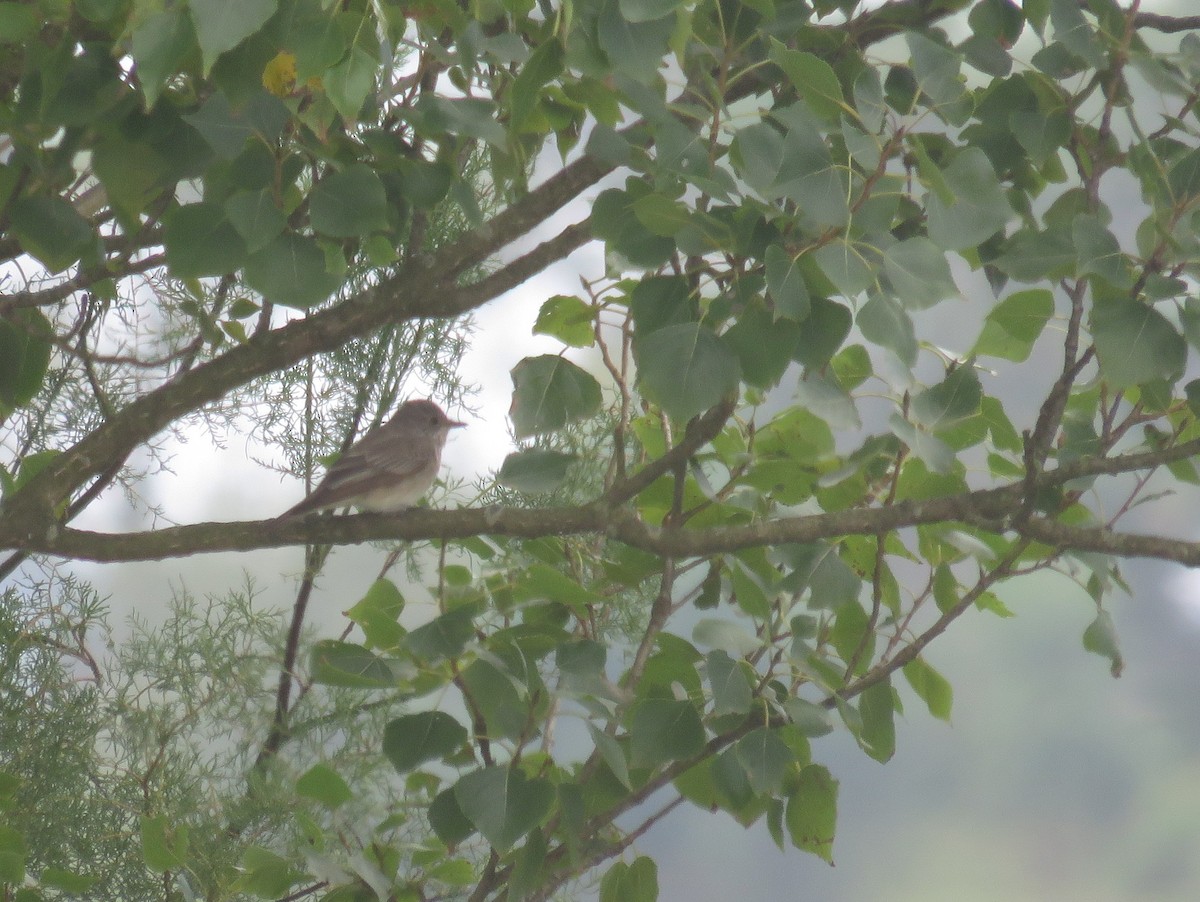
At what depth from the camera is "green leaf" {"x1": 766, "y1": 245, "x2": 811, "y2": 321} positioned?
1.14 m

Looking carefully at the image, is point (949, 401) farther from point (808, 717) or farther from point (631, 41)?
point (631, 41)

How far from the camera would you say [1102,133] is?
1472 mm

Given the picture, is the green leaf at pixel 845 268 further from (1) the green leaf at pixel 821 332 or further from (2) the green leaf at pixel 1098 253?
(2) the green leaf at pixel 1098 253

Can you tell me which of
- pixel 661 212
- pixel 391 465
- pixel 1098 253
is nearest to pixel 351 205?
pixel 661 212

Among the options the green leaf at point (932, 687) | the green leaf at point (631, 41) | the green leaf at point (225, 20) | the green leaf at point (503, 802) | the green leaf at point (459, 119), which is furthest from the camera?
the green leaf at point (932, 687)

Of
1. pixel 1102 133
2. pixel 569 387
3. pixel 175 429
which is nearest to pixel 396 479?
pixel 175 429

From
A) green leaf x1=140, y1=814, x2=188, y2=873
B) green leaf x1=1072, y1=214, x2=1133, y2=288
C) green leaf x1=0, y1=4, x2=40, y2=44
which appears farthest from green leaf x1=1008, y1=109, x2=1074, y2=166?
green leaf x1=140, y1=814, x2=188, y2=873

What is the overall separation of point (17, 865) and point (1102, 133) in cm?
168

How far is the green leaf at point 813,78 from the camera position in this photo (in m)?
1.18

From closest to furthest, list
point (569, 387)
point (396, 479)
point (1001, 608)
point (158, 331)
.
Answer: point (569, 387), point (1001, 608), point (396, 479), point (158, 331)

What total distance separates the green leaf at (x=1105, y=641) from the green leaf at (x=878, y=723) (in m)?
0.27

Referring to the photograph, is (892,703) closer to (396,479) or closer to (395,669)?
(395,669)

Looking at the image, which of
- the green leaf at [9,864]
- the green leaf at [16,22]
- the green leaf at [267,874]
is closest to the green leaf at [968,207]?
the green leaf at [16,22]

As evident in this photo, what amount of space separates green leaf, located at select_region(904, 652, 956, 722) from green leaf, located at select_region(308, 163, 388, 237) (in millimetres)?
938
